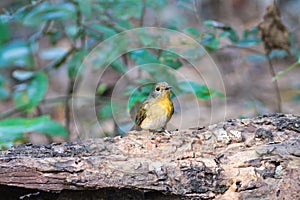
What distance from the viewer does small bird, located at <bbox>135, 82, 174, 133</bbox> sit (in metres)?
2.64

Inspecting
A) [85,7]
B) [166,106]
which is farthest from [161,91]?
[85,7]

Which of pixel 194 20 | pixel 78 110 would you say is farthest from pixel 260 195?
pixel 194 20

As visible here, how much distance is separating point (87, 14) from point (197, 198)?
1.81 metres

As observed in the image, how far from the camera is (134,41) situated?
3.50 m

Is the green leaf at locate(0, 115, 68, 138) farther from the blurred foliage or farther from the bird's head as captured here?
the bird's head

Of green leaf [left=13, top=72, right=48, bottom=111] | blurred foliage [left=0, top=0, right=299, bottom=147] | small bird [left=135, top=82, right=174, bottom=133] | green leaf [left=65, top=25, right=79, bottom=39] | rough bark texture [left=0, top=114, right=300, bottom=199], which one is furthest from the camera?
green leaf [left=65, top=25, right=79, bottom=39]

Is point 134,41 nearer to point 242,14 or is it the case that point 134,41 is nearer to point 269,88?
point 269,88

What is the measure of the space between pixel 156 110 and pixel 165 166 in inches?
29.0

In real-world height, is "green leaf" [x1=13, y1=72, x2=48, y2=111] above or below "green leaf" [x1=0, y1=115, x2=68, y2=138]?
above

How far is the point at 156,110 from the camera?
2.67 m

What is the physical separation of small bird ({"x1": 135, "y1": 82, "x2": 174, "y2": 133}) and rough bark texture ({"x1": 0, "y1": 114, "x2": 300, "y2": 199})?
0.46 m

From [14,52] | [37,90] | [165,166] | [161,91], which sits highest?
[14,52]

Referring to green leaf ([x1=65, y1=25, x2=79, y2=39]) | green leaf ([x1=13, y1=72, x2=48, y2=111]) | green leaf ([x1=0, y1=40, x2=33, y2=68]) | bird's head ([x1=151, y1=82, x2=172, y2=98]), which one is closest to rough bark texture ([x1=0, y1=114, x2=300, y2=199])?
bird's head ([x1=151, y1=82, x2=172, y2=98])

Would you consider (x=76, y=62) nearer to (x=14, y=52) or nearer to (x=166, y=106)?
(x=14, y=52)
